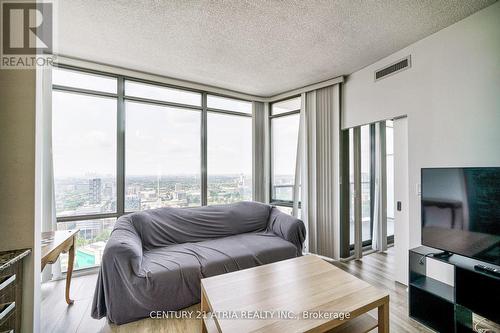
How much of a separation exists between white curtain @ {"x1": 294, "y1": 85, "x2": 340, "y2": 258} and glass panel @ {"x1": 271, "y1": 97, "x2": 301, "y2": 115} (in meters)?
0.27

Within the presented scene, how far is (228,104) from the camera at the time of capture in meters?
3.96

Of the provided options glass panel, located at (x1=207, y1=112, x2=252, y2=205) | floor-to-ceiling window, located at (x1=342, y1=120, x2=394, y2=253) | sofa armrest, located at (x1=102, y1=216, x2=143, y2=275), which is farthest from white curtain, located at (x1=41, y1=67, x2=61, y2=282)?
floor-to-ceiling window, located at (x1=342, y1=120, x2=394, y2=253)

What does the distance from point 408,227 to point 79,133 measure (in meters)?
4.39

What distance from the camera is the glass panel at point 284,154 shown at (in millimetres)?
3910

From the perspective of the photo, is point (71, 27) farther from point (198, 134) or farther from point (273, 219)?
point (273, 219)

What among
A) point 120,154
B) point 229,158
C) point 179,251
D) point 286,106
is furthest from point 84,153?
point 286,106

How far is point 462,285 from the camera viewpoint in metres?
1.59

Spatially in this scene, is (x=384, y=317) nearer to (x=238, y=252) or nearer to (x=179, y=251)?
(x=238, y=252)

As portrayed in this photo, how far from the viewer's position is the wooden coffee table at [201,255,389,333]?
1.21m

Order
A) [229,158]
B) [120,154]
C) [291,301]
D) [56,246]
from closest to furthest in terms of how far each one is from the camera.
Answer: [291,301], [56,246], [120,154], [229,158]

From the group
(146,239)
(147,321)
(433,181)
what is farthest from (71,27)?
(433,181)

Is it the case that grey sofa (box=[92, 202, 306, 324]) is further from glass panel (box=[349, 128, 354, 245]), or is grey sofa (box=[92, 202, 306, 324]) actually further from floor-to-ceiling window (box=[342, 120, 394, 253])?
floor-to-ceiling window (box=[342, 120, 394, 253])

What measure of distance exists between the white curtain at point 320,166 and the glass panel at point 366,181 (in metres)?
0.69

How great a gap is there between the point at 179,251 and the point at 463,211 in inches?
107
